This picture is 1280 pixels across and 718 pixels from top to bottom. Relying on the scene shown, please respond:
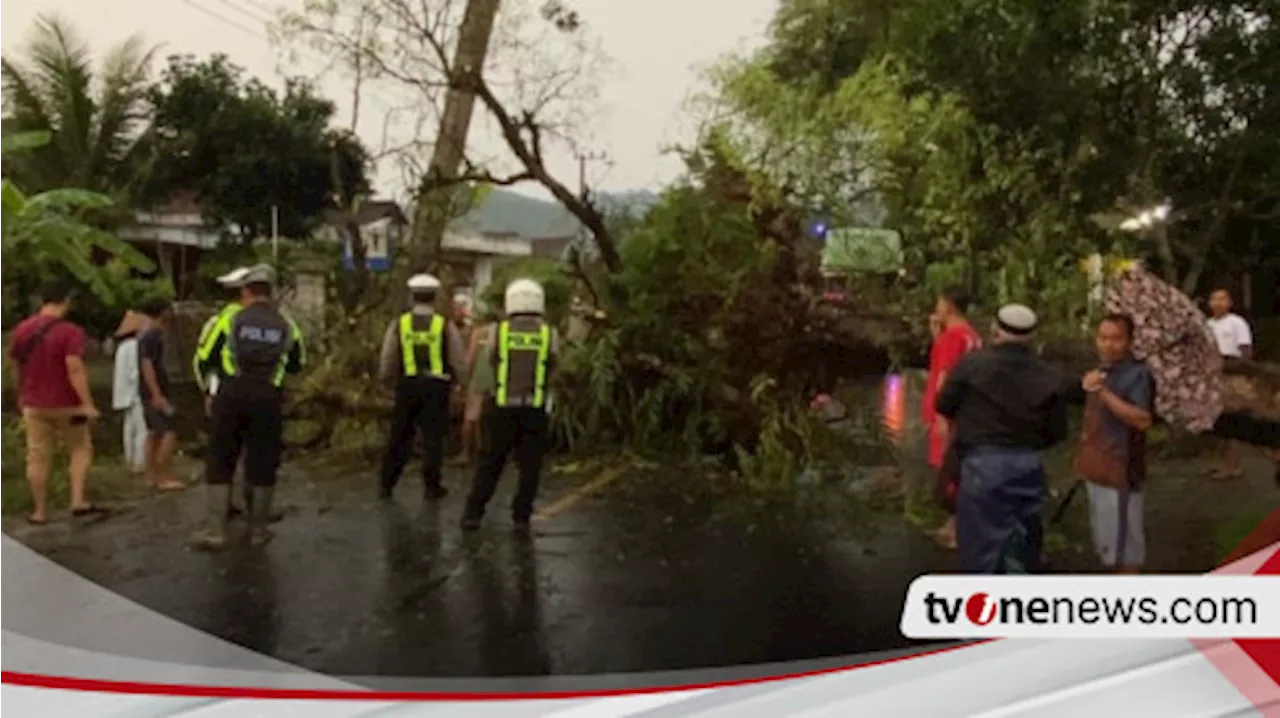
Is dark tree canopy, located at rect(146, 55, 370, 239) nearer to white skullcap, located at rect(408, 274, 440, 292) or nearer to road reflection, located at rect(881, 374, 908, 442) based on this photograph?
white skullcap, located at rect(408, 274, 440, 292)

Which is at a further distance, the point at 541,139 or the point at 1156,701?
the point at 1156,701

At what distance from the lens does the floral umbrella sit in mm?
1487

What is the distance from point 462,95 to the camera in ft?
4.77

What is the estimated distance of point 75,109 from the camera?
139 centimetres

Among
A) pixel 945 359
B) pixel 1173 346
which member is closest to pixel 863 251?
pixel 945 359

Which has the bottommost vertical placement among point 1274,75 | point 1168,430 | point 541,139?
point 1168,430

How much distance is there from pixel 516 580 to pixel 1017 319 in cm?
70

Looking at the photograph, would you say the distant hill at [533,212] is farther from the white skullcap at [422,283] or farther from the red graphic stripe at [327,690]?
the red graphic stripe at [327,690]

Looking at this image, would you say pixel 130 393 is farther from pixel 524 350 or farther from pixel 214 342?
pixel 524 350

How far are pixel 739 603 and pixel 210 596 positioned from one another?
65cm

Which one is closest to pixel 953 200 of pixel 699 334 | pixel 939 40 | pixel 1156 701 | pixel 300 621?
pixel 939 40

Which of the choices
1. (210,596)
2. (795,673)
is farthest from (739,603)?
(210,596)

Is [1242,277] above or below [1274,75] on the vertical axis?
below

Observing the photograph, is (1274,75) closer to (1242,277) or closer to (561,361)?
(1242,277)
